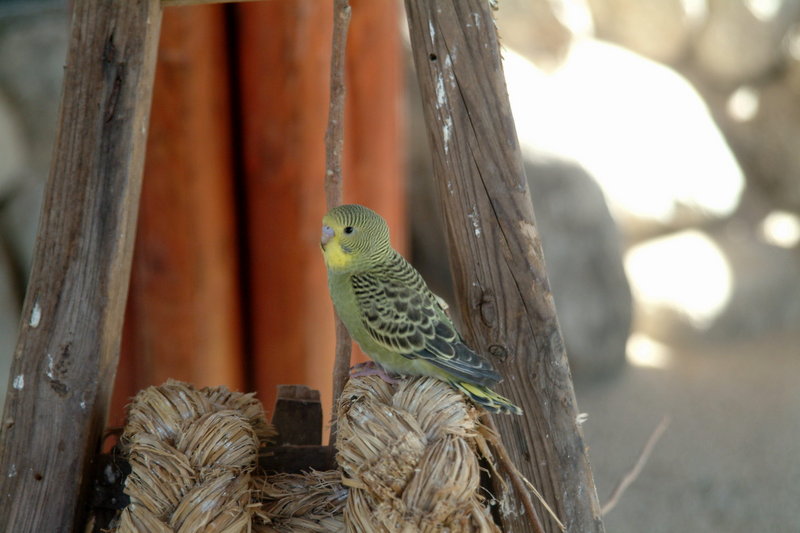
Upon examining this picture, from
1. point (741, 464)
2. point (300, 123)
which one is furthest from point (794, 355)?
point (300, 123)

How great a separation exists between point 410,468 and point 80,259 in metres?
0.66

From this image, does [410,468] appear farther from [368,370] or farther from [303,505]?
[368,370]

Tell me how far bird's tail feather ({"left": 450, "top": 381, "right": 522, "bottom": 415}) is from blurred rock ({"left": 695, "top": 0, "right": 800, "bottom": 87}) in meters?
5.72

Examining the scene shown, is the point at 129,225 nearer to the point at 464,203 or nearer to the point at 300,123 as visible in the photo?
the point at 464,203

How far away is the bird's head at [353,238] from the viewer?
1.54 meters

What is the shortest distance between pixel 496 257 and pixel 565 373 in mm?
237

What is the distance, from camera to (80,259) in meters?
1.34

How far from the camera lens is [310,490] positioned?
1.33 metres

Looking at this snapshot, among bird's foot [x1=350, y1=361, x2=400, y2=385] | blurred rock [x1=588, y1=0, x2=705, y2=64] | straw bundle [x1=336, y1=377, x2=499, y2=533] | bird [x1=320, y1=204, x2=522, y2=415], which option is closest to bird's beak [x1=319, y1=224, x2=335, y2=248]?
bird [x1=320, y1=204, x2=522, y2=415]

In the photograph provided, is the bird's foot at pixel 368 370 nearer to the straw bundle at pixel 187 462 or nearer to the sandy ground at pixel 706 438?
the straw bundle at pixel 187 462

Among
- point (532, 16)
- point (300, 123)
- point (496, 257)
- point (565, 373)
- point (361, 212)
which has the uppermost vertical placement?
point (532, 16)

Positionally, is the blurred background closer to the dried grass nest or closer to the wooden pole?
the wooden pole

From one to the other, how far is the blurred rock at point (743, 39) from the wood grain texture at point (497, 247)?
5548 millimetres

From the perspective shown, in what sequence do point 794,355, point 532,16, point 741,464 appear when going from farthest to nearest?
point 532,16
point 794,355
point 741,464
